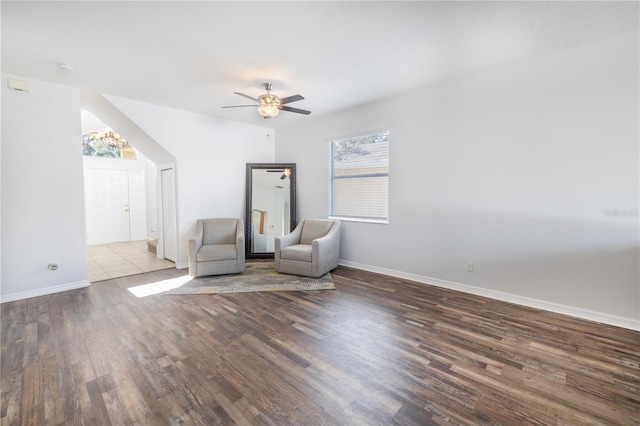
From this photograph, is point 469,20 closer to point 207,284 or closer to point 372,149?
point 372,149

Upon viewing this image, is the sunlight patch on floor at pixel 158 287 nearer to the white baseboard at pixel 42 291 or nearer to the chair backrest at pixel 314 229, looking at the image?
the white baseboard at pixel 42 291

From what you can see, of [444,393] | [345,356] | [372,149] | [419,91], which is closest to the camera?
[444,393]

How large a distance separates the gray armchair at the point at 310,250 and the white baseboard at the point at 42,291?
273cm

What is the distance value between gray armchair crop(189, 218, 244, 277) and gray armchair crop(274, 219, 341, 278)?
641mm

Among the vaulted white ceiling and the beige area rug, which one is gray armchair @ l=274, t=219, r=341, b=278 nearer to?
the beige area rug

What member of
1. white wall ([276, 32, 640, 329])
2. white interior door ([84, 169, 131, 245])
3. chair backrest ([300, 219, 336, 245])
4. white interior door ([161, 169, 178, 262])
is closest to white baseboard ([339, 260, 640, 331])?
white wall ([276, 32, 640, 329])

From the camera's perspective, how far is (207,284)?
12.8 feet

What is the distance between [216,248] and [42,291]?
2.16 m

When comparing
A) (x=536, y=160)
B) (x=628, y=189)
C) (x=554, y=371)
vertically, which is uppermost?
(x=536, y=160)

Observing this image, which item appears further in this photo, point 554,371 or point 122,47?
point 122,47

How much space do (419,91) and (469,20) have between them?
1.52 m

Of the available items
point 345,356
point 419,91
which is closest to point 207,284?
point 345,356

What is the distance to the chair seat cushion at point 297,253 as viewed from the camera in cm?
416

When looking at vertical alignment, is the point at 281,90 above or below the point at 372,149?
above
